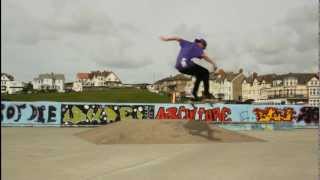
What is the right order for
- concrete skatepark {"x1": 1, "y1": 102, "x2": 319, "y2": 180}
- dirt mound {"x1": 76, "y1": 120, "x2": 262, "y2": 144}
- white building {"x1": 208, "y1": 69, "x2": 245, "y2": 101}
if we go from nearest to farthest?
concrete skatepark {"x1": 1, "y1": 102, "x2": 319, "y2": 180}
dirt mound {"x1": 76, "y1": 120, "x2": 262, "y2": 144}
white building {"x1": 208, "y1": 69, "x2": 245, "y2": 101}

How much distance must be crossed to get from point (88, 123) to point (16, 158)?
105 feet

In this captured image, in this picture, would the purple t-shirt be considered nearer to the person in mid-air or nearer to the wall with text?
the person in mid-air

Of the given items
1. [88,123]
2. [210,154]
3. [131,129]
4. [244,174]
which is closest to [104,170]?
[244,174]

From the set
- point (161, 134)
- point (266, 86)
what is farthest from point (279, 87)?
point (161, 134)

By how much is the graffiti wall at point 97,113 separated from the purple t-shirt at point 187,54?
29943 millimetres

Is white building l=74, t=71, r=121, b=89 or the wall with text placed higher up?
white building l=74, t=71, r=121, b=89

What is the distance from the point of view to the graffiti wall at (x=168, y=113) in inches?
1860

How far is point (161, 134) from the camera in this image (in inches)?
1032

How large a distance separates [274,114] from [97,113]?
19901 mm

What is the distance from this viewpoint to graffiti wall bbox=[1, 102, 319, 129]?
47.2 m

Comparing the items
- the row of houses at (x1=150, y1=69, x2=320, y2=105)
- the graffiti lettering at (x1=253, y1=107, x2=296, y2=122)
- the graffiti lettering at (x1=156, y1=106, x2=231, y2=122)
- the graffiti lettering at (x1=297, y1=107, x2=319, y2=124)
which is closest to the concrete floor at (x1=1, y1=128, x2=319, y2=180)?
the graffiti lettering at (x1=156, y1=106, x2=231, y2=122)

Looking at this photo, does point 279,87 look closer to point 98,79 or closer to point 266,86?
point 266,86

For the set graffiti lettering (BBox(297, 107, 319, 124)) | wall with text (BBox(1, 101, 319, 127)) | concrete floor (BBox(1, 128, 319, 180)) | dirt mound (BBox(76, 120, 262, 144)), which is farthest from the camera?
graffiti lettering (BBox(297, 107, 319, 124))

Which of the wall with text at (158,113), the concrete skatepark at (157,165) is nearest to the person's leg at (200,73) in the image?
the concrete skatepark at (157,165)
